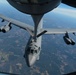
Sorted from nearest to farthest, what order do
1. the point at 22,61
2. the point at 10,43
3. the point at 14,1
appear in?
the point at 14,1 < the point at 22,61 < the point at 10,43

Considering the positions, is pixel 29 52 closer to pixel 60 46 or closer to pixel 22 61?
pixel 22 61

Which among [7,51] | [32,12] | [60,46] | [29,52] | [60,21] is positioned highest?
[32,12]

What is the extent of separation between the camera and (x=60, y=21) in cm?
18100

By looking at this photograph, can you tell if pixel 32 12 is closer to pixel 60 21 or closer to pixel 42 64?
pixel 42 64

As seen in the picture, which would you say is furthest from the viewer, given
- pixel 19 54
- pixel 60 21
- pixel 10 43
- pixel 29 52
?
pixel 60 21

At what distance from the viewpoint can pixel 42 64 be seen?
79312mm

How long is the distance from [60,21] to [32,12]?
175699 millimetres

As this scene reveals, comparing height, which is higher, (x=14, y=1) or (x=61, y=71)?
(x=14, y=1)

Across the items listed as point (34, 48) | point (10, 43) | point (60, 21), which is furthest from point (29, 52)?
point (60, 21)

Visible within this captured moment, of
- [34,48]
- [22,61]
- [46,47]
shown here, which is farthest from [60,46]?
[34,48]

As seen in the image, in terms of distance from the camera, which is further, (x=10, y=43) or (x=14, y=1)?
(x=10, y=43)

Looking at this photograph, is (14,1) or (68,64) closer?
(14,1)

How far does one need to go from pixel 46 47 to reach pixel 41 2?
310ft

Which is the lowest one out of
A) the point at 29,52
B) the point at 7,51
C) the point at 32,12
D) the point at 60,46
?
the point at 60,46
